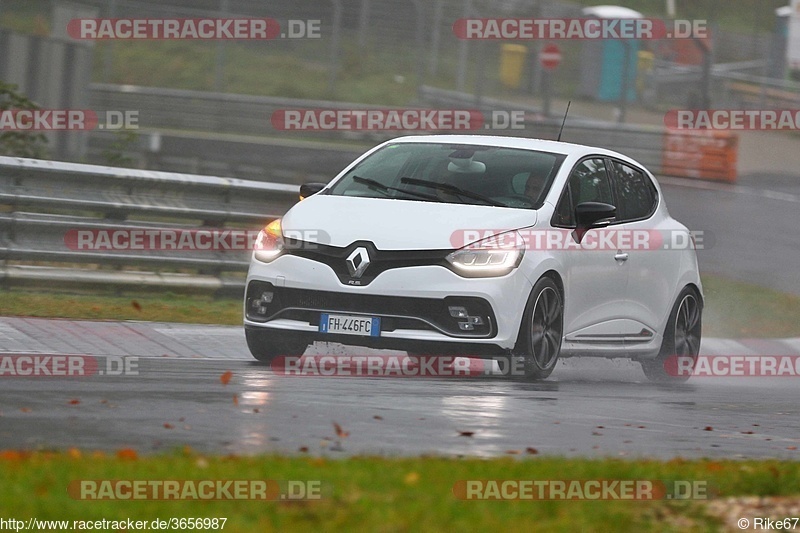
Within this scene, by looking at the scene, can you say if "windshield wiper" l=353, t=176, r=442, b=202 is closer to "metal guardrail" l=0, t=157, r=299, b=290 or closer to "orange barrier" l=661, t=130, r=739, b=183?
"metal guardrail" l=0, t=157, r=299, b=290

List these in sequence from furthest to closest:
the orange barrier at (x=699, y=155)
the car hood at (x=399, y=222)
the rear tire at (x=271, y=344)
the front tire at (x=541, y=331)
Answer: the orange barrier at (x=699, y=155) < the rear tire at (x=271, y=344) < the front tire at (x=541, y=331) < the car hood at (x=399, y=222)

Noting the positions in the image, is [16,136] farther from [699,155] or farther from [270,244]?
[699,155]

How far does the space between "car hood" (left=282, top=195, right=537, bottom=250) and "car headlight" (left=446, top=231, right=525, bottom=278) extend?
59 mm

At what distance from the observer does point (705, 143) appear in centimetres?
3164

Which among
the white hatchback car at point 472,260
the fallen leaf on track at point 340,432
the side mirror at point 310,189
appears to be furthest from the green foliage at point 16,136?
the fallen leaf on track at point 340,432

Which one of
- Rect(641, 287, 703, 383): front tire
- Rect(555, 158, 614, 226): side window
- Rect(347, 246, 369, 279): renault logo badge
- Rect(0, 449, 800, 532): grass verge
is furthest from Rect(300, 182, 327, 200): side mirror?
Rect(0, 449, 800, 532): grass verge

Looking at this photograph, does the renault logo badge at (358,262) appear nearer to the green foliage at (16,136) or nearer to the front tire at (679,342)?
the front tire at (679,342)

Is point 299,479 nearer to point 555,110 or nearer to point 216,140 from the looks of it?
point 216,140

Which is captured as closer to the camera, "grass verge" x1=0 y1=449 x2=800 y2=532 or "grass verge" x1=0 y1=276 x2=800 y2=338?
"grass verge" x1=0 y1=449 x2=800 y2=532

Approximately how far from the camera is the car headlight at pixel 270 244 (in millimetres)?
10039

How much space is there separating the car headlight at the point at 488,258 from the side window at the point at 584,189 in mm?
776

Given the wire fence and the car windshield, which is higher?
the wire fence

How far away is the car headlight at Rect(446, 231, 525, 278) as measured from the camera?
9.60m

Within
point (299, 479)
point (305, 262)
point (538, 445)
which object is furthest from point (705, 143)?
point (299, 479)
